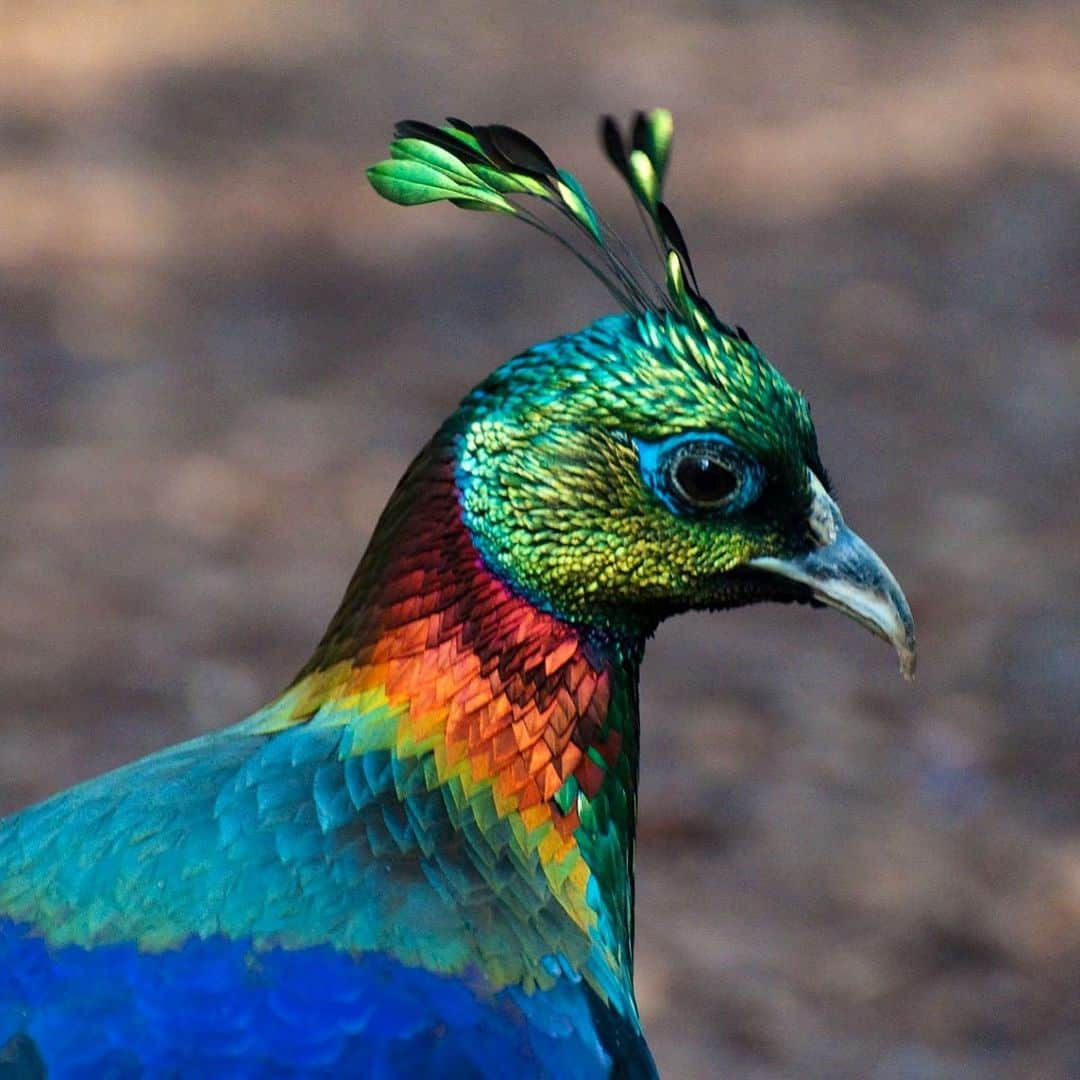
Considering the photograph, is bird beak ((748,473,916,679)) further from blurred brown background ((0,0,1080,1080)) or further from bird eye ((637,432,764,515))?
blurred brown background ((0,0,1080,1080))

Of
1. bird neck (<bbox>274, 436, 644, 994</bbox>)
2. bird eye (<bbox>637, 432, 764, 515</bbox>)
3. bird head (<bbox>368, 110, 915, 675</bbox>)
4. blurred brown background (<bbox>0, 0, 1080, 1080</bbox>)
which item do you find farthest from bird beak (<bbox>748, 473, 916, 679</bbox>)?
blurred brown background (<bbox>0, 0, 1080, 1080</bbox>)

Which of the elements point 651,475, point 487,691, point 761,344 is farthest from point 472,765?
point 761,344

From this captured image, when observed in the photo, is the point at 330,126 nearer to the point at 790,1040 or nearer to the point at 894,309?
the point at 894,309

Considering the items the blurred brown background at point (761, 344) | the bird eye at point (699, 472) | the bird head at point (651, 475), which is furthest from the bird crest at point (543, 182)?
the blurred brown background at point (761, 344)

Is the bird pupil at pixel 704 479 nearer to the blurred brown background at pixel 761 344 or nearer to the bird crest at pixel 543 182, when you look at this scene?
the bird crest at pixel 543 182

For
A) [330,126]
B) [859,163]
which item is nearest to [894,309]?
[859,163]

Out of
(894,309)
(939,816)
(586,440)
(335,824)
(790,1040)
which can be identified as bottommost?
(790,1040)

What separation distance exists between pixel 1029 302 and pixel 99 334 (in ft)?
11.3

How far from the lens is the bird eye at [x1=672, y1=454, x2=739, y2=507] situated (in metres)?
2.60

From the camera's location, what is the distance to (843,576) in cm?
268

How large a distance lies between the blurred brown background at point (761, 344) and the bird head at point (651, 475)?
7.38ft

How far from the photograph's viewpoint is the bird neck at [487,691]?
2.66 meters

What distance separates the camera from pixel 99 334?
7223 millimetres

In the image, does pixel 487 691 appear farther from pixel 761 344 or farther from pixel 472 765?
pixel 761 344
